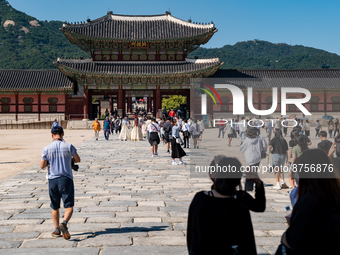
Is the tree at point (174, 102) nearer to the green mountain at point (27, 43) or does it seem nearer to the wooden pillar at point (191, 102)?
the wooden pillar at point (191, 102)

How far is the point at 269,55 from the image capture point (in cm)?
15525

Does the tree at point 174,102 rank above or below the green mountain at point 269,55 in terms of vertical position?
below

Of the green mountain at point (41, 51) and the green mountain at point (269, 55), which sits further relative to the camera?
the green mountain at point (269, 55)

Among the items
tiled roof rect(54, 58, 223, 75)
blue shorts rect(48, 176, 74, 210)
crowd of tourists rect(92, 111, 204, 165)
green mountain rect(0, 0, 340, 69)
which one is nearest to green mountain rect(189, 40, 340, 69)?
green mountain rect(0, 0, 340, 69)

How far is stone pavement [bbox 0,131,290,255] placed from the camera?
4.67m

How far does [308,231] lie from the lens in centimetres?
236

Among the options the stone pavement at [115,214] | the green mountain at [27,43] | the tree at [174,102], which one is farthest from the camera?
the green mountain at [27,43]

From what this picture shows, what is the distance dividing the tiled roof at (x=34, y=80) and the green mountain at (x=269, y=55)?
27529 mm

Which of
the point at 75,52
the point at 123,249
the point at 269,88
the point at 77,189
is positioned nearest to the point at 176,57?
the point at 269,88

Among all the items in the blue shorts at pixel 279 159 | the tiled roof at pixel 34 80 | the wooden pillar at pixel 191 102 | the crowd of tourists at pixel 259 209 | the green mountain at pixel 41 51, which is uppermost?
the green mountain at pixel 41 51

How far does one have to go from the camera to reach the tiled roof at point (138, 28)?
35656 millimetres

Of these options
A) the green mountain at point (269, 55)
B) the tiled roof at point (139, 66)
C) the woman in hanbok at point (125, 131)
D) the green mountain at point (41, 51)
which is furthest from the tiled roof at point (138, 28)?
the green mountain at point (41, 51)

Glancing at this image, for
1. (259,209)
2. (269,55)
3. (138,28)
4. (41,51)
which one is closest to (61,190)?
(259,209)

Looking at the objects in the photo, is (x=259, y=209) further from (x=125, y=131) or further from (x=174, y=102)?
(x=174, y=102)
